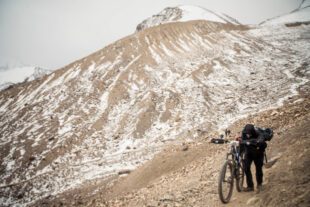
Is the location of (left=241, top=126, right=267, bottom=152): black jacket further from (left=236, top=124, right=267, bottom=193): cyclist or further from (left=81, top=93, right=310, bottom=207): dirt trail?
(left=81, top=93, right=310, bottom=207): dirt trail

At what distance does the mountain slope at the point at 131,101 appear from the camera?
86.3 ft

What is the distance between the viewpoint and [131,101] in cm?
3650

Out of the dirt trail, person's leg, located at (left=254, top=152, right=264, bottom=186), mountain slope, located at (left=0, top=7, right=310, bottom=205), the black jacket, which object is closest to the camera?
the dirt trail

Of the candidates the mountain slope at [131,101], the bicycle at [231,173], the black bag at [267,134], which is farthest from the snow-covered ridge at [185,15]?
the bicycle at [231,173]

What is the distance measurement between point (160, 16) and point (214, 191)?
95654 mm

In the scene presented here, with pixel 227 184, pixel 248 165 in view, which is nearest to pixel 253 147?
pixel 248 165

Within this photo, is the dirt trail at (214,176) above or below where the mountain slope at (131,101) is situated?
below

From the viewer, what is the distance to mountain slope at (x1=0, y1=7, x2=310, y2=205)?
26.3 metres

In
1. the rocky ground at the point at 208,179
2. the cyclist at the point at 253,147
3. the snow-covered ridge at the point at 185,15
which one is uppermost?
the snow-covered ridge at the point at 185,15

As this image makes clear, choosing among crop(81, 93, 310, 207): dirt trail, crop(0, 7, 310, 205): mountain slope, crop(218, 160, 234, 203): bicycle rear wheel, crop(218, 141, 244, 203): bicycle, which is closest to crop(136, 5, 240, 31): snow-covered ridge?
crop(0, 7, 310, 205): mountain slope

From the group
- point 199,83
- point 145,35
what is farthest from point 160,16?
point 199,83

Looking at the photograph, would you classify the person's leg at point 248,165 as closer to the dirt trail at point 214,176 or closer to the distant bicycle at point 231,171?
the distant bicycle at point 231,171

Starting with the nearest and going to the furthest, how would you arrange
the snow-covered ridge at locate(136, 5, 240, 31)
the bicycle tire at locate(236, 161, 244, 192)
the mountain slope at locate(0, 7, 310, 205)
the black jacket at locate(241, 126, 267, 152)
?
the black jacket at locate(241, 126, 267, 152)
the bicycle tire at locate(236, 161, 244, 192)
the mountain slope at locate(0, 7, 310, 205)
the snow-covered ridge at locate(136, 5, 240, 31)

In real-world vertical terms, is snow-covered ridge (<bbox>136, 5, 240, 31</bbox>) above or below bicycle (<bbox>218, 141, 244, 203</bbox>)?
above
